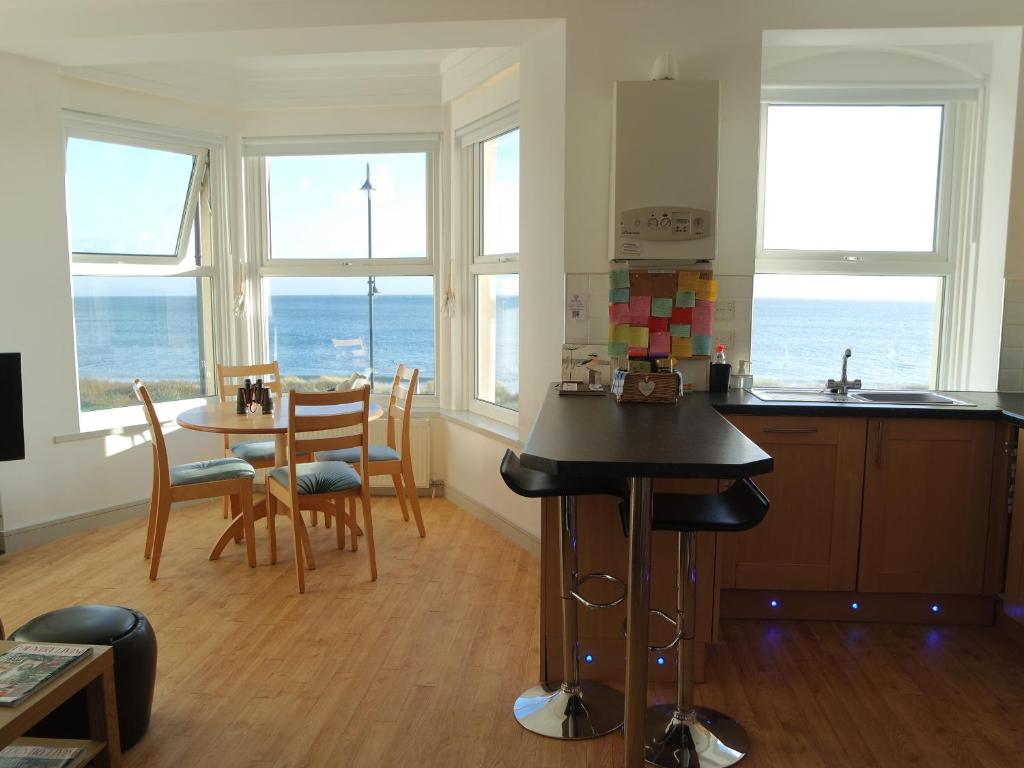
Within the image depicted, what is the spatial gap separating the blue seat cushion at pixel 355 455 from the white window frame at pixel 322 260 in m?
0.90

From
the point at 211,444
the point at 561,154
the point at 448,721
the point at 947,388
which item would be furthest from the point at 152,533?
the point at 947,388

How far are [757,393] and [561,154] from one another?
136cm

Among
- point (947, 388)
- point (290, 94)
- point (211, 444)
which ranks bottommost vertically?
point (211, 444)

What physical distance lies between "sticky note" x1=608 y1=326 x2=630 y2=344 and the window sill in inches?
35.5

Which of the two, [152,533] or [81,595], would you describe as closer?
[81,595]

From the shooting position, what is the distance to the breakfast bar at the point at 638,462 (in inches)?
71.4

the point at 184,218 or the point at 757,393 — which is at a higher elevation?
the point at 184,218

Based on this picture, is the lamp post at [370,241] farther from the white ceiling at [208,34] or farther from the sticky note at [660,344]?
the sticky note at [660,344]

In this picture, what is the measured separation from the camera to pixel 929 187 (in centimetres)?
375

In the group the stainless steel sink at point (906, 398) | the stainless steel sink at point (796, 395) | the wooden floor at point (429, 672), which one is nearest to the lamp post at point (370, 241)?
the wooden floor at point (429, 672)

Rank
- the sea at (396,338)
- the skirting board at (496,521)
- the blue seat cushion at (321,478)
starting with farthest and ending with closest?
the skirting board at (496,521) → the sea at (396,338) → the blue seat cushion at (321,478)

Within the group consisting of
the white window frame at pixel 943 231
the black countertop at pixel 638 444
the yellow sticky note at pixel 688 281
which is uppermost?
the white window frame at pixel 943 231

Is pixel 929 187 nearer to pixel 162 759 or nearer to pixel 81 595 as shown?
pixel 162 759

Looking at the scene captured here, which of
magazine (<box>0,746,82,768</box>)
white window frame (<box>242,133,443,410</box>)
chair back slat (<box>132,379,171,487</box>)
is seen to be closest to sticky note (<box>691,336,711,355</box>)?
white window frame (<box>242,133,443,410</box>)
